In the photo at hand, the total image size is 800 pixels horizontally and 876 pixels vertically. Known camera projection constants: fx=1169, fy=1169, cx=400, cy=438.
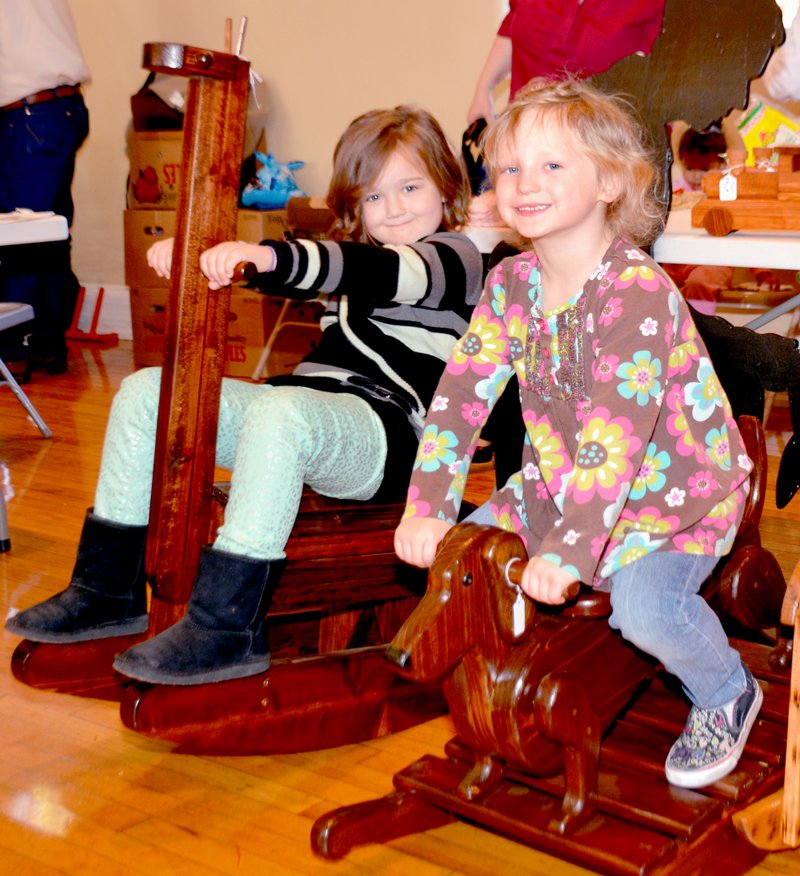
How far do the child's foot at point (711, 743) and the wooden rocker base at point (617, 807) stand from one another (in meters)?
0.02

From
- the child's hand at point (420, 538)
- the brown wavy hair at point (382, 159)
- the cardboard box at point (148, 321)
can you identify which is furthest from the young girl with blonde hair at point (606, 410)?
the cardboard box at point (148, 321)

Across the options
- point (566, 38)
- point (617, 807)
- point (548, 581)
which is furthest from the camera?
point (566, 38)

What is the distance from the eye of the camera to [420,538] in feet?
4.69

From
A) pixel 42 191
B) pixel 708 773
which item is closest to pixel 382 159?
pixel 708 773

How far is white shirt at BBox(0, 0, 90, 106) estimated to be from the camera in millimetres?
4461

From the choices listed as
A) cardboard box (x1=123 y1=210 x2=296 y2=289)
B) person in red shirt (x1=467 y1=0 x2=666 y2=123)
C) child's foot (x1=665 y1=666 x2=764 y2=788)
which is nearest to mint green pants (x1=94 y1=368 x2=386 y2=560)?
child's foot (x1=665 y1=666 x2=764 y2=788)

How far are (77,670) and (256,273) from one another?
66cm

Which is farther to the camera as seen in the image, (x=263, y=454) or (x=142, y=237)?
(x=142, y=237)

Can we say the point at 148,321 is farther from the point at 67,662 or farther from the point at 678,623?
the point at 678,623

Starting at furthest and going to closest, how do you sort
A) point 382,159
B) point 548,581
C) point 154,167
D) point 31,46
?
point 154,167 < point 31,46 < point 382,159 < point 548,581

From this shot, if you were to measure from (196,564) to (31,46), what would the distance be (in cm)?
345

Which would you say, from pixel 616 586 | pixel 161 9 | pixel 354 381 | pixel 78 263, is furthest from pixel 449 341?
pixel 78 263

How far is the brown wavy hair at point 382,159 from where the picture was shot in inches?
74.8

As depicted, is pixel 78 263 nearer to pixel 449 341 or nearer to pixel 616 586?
pixel 449 341
